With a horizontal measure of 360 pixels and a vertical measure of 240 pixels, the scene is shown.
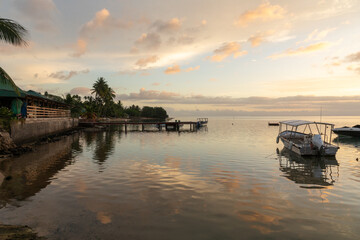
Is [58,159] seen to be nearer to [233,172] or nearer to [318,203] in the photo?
[233,172]

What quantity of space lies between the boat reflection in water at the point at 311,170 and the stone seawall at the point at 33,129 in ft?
85.9

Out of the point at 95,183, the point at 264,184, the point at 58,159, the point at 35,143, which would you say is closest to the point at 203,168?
the point at 264,184

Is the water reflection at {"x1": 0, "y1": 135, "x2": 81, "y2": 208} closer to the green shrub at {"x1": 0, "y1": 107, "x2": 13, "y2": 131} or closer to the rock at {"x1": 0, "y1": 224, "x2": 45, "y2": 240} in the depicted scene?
the rock at {"x1": 0, "y1": 224, "x2": 45, "y2": 240}

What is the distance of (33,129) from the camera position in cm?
2895

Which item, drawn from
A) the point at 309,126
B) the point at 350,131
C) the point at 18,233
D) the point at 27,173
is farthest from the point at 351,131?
the point at 18,233

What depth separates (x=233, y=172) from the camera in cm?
1611

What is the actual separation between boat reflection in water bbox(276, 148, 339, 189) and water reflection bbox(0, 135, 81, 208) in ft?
48.8

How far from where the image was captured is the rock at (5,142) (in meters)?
21.0

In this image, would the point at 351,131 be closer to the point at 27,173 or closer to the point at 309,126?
the point at 309,126

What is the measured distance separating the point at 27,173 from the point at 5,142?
964 centimetres

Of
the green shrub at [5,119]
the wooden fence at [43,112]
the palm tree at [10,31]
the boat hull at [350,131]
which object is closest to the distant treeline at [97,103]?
the wooden fence at [43,112]

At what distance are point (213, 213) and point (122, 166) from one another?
1044cm

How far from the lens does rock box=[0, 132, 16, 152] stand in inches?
827

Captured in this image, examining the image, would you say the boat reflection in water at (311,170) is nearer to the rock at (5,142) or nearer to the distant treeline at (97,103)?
the rock at (5,142)
